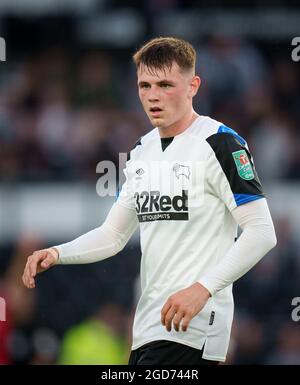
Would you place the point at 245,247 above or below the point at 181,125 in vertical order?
below

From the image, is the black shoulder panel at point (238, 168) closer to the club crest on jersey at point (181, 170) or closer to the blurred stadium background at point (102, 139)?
the club crest on jersey at point (181, 170)

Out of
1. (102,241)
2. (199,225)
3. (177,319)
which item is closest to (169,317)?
(177,319)

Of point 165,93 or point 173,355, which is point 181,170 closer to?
point 165,93

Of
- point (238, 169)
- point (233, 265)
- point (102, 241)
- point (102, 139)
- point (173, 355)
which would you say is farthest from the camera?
point (102, 139)

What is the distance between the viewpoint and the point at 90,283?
1120 cm

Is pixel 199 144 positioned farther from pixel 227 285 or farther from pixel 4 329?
pixel 4 329

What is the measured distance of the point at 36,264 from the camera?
16.3ft

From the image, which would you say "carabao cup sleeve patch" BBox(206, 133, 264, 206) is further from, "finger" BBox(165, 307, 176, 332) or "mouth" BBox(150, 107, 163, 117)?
"finger" BBox(165, 307, 176, 332)

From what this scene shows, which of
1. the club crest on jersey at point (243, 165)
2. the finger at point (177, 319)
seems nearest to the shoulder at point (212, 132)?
the club crest on jersey at point (243, 165)

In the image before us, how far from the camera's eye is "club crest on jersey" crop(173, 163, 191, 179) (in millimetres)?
4984

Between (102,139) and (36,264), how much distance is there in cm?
771

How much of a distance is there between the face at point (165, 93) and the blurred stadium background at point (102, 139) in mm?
4165

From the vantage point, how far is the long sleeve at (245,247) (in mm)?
4645

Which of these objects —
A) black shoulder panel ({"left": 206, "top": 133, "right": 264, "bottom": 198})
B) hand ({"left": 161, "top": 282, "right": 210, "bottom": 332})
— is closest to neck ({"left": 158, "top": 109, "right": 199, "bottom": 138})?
black shoulder panel ({"left": 206, "top": 133, "right": 264, "bottom": 198})
